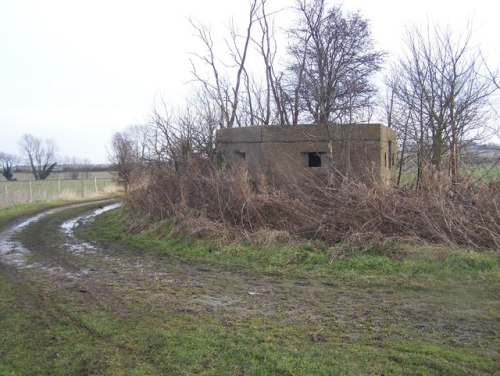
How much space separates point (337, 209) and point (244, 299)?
4132mm

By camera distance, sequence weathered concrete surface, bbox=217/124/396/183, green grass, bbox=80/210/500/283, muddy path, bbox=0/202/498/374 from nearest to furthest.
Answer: muddy path, bbox=0/202/498/374, green grass, bbox=80/210/500/283, weathered concrete surface, bbox=217/124/396/183

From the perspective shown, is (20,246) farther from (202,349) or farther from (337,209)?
(202,349)

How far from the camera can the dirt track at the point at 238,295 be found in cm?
525

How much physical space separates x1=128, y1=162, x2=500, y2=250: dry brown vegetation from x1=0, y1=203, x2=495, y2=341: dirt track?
2013 millimetres

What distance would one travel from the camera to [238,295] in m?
A: 6.48

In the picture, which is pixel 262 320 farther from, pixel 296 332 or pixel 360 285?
pixel 360 285

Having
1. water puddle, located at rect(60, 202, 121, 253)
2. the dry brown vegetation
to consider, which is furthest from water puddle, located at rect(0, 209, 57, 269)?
the dry brown vegetation

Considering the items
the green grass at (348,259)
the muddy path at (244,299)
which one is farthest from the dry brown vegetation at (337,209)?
the muddy path at (244,299)

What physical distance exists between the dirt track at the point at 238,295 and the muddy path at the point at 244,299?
11 mm

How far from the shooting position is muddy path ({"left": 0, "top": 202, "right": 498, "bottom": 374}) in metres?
5.07

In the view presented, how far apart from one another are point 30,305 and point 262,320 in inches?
120

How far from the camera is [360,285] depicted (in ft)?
22.3

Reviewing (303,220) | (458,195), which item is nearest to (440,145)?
(458,195)

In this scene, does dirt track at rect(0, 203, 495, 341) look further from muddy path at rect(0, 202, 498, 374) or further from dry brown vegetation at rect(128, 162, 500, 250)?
dry brown vegetation at rect(128, 162, 500, 250)
